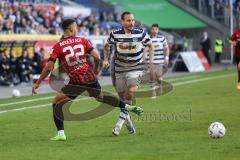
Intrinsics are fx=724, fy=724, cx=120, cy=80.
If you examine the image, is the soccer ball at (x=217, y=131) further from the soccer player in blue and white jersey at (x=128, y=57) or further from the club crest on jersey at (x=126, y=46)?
the club crest on jersey at (x=126, y=46)

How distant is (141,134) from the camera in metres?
14.1

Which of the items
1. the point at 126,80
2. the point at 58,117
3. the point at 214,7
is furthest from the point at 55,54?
the point at 214,7

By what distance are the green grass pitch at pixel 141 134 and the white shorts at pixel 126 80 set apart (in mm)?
951

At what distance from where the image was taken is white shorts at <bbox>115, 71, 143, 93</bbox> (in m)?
14.6

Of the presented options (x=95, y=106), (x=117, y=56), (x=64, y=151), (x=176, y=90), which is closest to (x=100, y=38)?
(x=176, y=90)

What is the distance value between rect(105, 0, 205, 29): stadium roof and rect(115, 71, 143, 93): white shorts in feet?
106

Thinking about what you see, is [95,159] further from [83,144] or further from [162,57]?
[162,57]

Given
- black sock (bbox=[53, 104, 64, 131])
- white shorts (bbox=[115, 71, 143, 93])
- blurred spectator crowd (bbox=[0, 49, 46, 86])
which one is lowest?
blurred spectator crowd (bbox=[0, 49, 46, 86])

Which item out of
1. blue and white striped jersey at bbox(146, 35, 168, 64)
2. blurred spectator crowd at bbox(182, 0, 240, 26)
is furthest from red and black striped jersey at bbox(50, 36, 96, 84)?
blurred spectator crowd at bbox(182, 0, 240, 26)

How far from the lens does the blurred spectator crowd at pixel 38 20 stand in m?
34.8

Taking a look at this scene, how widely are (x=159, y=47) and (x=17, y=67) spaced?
8960mm

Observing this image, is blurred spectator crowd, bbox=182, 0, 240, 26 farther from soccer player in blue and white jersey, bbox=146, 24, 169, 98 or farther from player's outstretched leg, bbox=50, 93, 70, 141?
player's outstretched leg, bbox=50, 93, 70, 141

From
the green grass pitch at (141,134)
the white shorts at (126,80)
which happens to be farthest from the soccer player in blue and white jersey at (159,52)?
the white shorts at (126,80)

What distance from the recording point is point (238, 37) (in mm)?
25250
